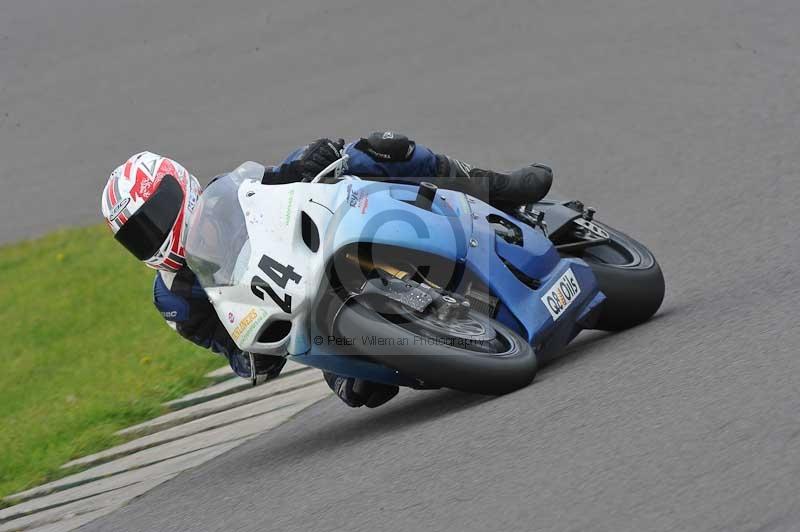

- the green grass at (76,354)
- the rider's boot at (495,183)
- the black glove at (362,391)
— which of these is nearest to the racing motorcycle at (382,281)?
the rider's boot at (495,183)

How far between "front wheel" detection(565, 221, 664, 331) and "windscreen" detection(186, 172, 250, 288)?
1670 mm

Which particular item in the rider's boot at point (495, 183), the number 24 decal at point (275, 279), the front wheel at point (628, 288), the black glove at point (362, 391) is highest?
the rider's boot at point (495, 183)

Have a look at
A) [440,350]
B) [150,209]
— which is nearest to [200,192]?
[150,209]

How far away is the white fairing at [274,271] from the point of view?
489cm

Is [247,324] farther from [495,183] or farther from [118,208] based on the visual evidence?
[495,183]

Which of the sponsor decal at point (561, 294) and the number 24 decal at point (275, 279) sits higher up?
the number 24 decal at point (275, 279)

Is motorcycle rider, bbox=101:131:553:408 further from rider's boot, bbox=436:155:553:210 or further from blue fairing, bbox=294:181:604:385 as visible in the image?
blue fairing, bbox=294:181:604:385

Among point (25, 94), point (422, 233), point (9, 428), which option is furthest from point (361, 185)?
point (25, 94)

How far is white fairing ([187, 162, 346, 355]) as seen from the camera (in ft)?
16.0

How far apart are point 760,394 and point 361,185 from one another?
189 cm

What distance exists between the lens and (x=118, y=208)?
207 inches

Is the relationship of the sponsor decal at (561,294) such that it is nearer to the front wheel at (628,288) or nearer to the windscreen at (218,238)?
the front wheel at (628,288)

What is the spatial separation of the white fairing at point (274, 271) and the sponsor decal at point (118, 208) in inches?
14.5

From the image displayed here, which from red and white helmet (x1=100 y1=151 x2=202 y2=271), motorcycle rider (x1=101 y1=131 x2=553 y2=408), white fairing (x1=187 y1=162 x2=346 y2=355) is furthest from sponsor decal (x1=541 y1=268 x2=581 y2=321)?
red and white helmet (x1=100 y1=151 x2=202 y2=271)
